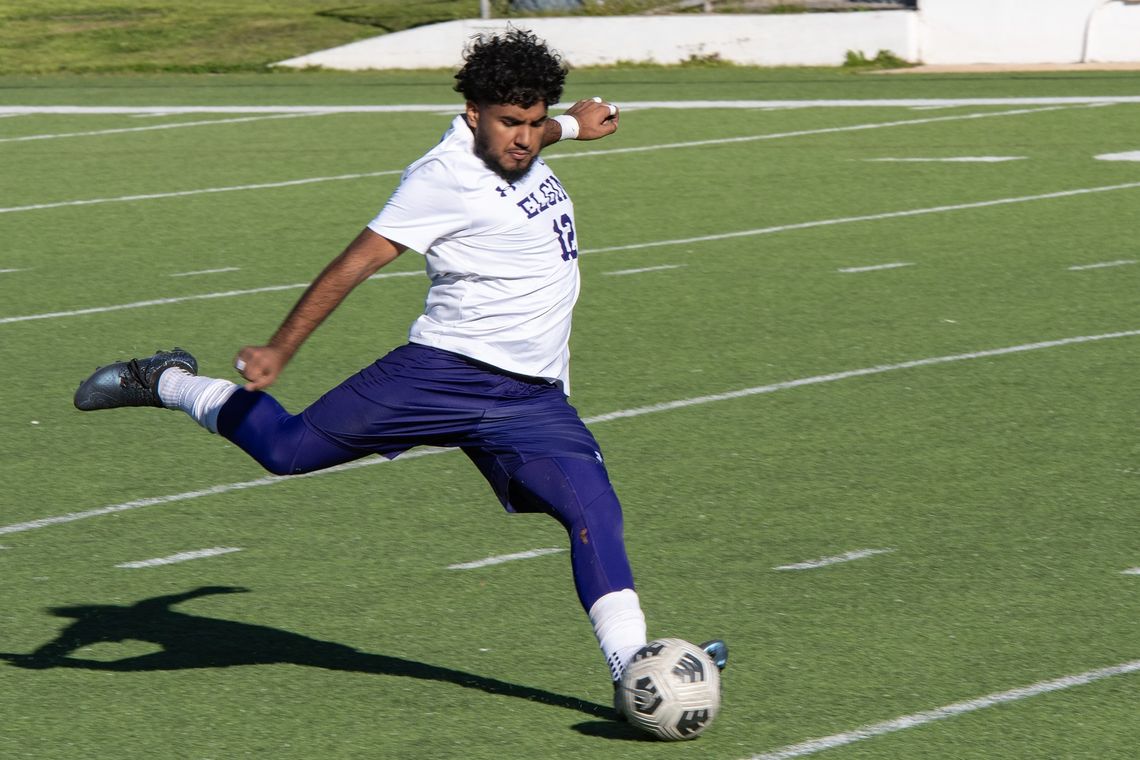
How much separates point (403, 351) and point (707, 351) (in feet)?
16.7

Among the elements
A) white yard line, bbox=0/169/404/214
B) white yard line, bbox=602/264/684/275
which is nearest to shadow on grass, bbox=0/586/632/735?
white yard line, bbox=602/264/684/275

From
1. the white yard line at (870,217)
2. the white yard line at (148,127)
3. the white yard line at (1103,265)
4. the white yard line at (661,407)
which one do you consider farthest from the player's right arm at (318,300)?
the white yard line at (148,127)

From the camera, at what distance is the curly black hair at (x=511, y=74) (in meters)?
5.52

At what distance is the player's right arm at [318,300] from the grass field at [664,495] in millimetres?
970

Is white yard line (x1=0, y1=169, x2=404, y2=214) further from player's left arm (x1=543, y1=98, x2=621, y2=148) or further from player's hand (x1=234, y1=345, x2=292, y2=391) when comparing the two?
player's hand (x1=234, y1=345, x2=292, y2=391)

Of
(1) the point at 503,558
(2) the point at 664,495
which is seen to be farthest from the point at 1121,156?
(1) the point at 503,558

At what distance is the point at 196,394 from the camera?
6.34 m

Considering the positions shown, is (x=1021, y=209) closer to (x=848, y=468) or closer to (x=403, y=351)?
(x=848, y=468)

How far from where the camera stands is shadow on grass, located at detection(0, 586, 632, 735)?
604cm

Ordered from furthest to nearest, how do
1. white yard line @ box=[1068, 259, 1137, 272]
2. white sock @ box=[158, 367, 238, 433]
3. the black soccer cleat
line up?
white yard line @ box=[1068, 259, 1137, 272]
the black soccer cleat
white sock @ box=[158, 367, 238, 433]

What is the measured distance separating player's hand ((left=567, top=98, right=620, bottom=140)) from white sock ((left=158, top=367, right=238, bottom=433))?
4.54 feet

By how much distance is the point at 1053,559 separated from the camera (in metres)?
7.11

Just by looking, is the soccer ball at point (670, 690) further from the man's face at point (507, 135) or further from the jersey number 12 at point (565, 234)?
the man's face at point (507, 135)

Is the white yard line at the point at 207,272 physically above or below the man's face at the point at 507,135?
below
